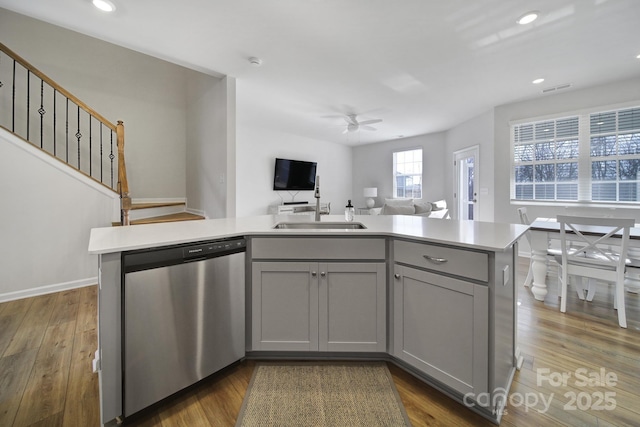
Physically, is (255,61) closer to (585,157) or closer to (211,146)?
(211,146)

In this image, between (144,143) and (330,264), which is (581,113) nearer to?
(330,264)

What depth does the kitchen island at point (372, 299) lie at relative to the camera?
51.1 inches

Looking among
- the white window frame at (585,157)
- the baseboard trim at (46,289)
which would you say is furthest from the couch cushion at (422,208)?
the baseboard trim at (46,289)

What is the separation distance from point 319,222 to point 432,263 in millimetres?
907

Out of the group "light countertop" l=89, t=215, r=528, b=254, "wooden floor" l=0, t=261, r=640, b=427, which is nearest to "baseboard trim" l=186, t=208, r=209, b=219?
"wooden floor" l=0, t=261, r=640, b=427

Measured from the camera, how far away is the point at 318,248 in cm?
175

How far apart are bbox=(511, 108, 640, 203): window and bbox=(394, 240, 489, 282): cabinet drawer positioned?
4259 millimetres

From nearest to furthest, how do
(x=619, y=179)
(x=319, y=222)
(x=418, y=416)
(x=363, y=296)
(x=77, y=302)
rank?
(x=418, y=416), (x=363, y=296), (x=319, y=222), (x=77, y=302), (x=619, y=179)

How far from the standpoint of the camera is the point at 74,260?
325 cm

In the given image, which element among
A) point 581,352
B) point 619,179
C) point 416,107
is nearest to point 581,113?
point 619,179

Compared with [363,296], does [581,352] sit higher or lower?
lower

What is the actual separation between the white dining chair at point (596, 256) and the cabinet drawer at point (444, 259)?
1826 mm

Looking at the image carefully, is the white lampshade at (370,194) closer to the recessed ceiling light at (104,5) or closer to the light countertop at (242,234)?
the light countertop at (242,234)

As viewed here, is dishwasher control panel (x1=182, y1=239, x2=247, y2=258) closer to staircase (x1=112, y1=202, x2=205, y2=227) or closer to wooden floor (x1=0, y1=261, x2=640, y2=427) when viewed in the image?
wooden floor (x1=0, y1=261, x2=640, y2=427)
